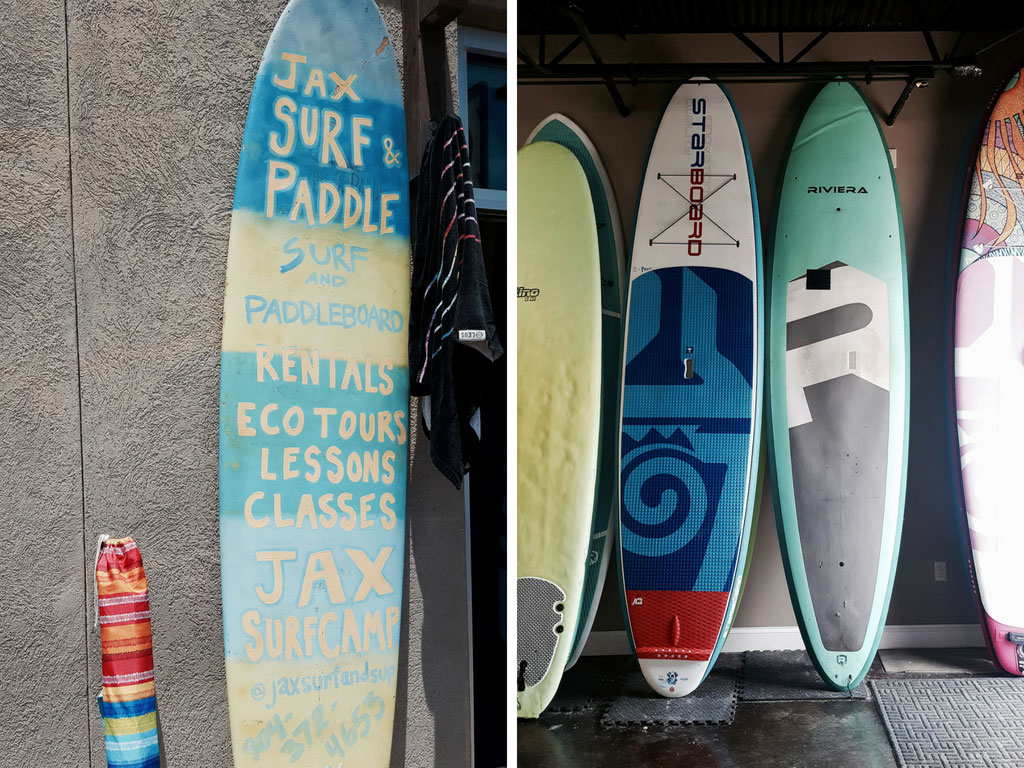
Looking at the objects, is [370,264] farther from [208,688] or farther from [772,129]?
[772,129]

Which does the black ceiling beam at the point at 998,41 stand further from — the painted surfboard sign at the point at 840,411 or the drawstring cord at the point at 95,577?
the drawstring cord at the point at 95,577

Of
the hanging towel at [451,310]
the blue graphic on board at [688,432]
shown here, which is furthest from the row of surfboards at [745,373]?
the hanging towel at [451,310]

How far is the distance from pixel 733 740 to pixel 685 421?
0.93 meters

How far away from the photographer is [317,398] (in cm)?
137

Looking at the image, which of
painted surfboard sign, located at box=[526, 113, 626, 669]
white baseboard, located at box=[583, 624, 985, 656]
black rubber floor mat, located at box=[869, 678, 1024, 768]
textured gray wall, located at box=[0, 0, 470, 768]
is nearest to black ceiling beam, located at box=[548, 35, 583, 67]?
painted surfboard sign, located at box=[526, 113, 626, 669]

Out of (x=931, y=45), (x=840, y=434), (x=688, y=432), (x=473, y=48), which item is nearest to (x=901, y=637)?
(x=840, y=434)

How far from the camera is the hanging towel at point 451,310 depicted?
1224 mm

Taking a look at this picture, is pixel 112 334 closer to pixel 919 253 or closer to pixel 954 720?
pixel 954 720

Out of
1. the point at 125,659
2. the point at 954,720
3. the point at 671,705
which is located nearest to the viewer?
the point at 125,659

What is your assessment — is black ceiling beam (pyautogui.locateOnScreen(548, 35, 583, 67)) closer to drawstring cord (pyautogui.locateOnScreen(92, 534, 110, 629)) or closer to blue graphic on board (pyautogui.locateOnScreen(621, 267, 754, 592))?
blue graphic on board (pyautogui.locateOnScreen(621, 267, 754, 592))

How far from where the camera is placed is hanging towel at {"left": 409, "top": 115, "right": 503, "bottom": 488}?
48.2 inches

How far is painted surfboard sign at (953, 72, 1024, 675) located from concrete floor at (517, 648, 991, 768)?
1.89 ft

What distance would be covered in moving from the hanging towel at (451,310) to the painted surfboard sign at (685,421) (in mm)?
1113

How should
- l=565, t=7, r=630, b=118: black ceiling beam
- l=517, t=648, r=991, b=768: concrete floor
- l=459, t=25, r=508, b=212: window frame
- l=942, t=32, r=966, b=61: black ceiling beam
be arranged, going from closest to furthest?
l=459, t=25, r=508, b=212: window frame → l=565, t=7, r=630, b=118: black ceiling beam → l=517, t=648, r=991, b=768: concrete floor → l=942, t=32, r=966, b=61: black ceiling beam
